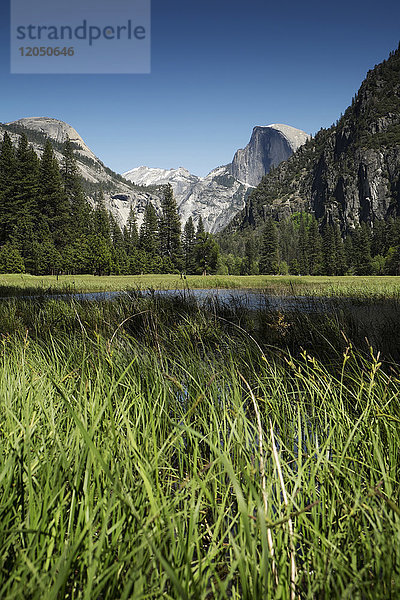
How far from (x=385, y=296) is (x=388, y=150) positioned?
147 meters

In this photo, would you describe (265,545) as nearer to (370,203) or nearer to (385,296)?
(385,296)

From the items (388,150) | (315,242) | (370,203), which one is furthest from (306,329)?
(388,150)

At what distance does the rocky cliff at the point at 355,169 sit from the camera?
128 m

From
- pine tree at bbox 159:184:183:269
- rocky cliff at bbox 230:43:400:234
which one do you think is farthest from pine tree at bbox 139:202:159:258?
rocky cliff at bbox 230:43:400:234

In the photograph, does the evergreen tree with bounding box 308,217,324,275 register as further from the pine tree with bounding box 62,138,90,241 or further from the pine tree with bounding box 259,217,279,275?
the pine tree with bounding box 62,138,90,241

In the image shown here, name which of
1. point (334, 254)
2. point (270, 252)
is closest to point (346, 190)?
point (334, 254)

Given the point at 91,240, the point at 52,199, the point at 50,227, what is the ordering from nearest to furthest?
the point at 52,199 < the point at 50,227 < the point at 91,240

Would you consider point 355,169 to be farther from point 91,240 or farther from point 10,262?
point 10,262

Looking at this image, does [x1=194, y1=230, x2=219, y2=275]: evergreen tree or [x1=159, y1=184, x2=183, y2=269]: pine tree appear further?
[x1=159, y1=184, x2=183, y2=269]: pine tree

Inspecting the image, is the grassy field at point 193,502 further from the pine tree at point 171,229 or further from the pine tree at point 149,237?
the pine tree at point 171,229

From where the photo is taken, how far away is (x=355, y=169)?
457ft

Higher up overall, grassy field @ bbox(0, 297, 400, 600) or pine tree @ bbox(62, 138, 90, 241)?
pine tree @ bbox(62, 138, 90, 241)

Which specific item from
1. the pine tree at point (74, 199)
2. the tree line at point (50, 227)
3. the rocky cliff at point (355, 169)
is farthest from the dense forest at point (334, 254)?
the rocky cliff at point (355, 169)

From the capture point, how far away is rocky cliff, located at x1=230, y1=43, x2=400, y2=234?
128250 millimetres
